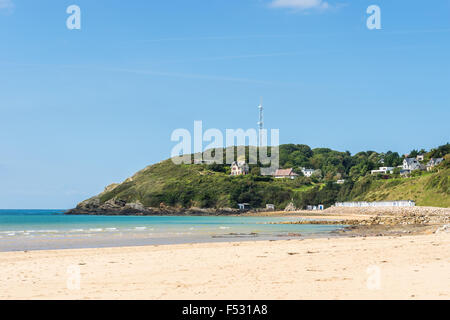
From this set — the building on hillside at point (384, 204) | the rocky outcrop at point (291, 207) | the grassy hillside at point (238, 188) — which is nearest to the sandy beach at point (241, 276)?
the building on hillside at point (384, 204)

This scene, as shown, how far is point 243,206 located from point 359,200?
133 ft

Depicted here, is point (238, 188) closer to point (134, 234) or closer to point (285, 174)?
point (285, 174)

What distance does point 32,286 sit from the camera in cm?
1142

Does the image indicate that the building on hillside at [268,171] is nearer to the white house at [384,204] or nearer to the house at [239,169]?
the house at [239,169]

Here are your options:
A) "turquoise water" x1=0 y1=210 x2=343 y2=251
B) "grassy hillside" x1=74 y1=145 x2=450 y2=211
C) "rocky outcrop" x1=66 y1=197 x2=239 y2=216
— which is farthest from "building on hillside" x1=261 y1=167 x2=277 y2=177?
"turquoise water" x1=0 y1=210 x2=343 y2=251

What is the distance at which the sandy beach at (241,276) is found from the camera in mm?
10094

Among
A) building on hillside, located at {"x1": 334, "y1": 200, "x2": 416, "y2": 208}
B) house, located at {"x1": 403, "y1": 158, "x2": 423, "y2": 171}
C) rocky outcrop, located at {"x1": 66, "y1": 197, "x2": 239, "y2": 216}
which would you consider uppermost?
house, located at {"x1": 403, "y1": 158, "x2": 423, "y2": 171}

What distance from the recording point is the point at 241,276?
496 inches

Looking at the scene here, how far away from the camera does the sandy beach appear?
10.1m

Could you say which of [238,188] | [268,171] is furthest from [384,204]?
[268,171]

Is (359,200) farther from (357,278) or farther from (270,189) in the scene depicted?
(357,278)

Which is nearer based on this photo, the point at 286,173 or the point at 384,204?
the point at 384,204

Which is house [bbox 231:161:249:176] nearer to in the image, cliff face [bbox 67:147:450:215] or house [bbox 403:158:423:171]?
cliff face [bbox 67:147:450:215]
